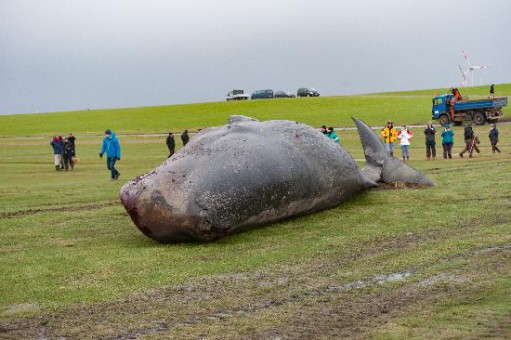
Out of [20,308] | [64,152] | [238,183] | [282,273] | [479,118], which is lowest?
[479,118]

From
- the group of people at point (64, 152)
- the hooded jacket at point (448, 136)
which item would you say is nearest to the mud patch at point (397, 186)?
the hooded jacket at point (448, 136)

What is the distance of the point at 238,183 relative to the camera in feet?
44.9

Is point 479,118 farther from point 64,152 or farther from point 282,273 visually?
point 282,273

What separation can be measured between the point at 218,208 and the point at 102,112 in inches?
3889

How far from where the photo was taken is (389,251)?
484 inches

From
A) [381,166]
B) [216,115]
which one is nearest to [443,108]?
[216,115]

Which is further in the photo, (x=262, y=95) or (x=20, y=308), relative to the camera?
(x=262, y=95)

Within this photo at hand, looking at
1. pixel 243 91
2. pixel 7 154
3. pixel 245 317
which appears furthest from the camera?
pixel 243 91

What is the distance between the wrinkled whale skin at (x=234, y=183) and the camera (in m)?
13.2

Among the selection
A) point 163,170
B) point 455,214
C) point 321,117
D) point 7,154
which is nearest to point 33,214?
point 163,170

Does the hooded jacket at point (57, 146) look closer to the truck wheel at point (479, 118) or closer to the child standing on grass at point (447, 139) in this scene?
the child standing on grass at point (447, 139)

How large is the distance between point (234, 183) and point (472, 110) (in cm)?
5202

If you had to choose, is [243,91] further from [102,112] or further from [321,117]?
[321,117]

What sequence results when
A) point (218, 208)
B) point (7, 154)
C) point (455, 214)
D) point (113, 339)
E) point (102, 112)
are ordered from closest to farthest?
1. point (113, 339)
2. point (218, 208)
3. point (455, 214)
4. point (7, 154)
5. point (102, 112)
